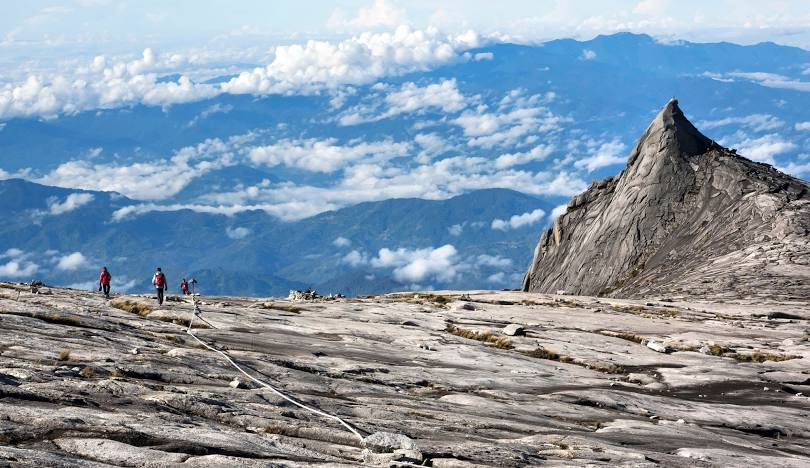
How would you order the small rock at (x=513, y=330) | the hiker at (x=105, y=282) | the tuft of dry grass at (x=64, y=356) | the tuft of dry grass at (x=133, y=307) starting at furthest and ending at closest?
the hiker at (x=105, y=282)
the small rock at (x=513, y=330)
the tuft of dry grass at (x=133, y=307)
the tuft of dry grass at (x=64, y=356)

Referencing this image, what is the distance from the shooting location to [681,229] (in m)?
108

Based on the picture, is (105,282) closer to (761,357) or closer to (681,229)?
(761,357)

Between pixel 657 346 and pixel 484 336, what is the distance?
10.7 m

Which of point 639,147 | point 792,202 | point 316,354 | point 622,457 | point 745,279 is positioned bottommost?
point 622,457

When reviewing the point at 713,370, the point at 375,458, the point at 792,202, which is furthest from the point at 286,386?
the point at 792,202

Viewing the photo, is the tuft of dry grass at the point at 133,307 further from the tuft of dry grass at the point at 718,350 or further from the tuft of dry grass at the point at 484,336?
the tuft of dry grass at the point at 718,350

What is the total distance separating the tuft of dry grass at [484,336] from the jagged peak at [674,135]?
77927 mm

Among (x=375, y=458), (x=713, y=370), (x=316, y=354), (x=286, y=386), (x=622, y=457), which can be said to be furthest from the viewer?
(x=713, y=370)

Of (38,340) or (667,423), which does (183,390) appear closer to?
(38,340)

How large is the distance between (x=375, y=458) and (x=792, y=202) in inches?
3758

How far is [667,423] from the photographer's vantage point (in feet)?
109

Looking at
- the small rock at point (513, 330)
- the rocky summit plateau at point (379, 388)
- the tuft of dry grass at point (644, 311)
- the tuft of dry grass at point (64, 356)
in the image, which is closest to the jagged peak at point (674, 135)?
the tuft of dry grass at point (644, 311)

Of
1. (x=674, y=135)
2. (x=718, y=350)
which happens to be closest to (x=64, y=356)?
(x=718, y=350)

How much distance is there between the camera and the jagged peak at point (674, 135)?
12088 cm
